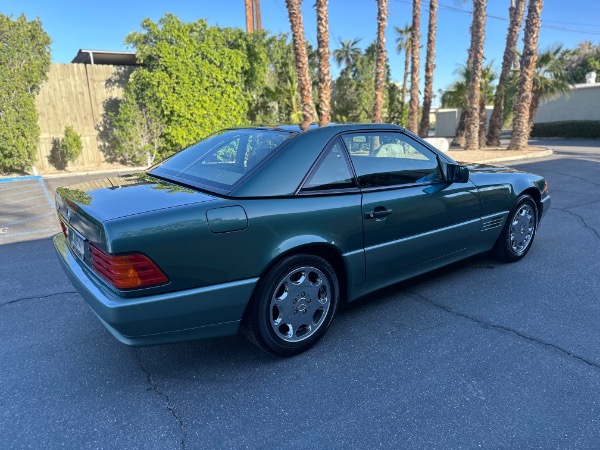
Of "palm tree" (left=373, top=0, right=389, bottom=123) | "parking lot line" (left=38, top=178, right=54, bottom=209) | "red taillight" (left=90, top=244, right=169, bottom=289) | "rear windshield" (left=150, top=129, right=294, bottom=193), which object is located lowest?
"parking lot line" (left=38, top=178, right=54, bottom=209)

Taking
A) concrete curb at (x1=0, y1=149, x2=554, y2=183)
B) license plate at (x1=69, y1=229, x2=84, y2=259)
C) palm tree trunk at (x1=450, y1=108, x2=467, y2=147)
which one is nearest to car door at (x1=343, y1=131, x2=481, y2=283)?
license plate at (x1=69, y1=229, x2=84, y2=259)

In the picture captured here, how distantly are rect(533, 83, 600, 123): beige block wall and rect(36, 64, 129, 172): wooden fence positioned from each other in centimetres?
2389

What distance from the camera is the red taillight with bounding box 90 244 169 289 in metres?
2.29

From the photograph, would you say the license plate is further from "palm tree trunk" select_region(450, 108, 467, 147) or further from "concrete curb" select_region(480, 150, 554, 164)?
"palm tree trunk" select_region(450, 108, 467, 147)

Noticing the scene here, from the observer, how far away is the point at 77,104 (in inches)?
561

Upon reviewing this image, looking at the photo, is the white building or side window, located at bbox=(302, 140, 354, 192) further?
the white building

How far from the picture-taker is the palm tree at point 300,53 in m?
12.0

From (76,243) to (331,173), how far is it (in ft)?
5.90

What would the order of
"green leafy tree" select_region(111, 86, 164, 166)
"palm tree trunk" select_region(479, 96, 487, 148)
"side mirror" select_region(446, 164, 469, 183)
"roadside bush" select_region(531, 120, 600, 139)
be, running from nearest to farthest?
1. "side mirror" select_region(446, 164, 469, 183)
2. "green leafy tree" select_region(111, 86, 164, 166)
3. "palm tree trunk" select_region(479, 96, 487, 148)
4. "roadside bush" select_region(531, 120, 600, 139)

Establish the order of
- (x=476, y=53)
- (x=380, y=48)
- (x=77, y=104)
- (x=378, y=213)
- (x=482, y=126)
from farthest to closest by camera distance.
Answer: (x=482, y=126) < (x=476, y=53) < (x=380, y=48) < (x=77, y=104) < (x=378, y=213)

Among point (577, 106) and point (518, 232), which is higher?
point (577, 106)

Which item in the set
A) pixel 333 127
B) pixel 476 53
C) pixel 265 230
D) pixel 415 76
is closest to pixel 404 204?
pixel 333 127

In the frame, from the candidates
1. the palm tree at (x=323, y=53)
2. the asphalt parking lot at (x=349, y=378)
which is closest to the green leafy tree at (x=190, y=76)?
the palm tree at (x=323, y=53)

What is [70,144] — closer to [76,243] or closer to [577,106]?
[76,243]
